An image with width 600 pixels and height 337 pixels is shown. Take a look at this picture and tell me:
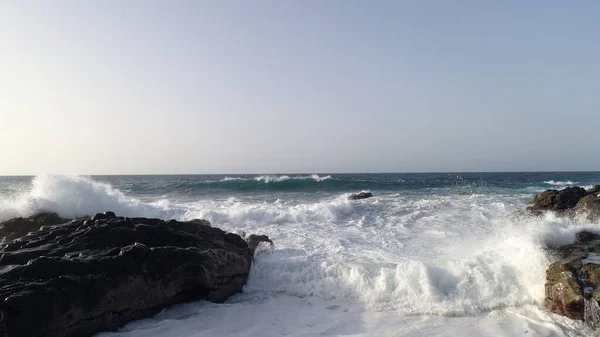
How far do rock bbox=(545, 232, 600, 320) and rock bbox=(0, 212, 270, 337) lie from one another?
4.91 m

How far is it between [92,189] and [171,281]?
25.9ft

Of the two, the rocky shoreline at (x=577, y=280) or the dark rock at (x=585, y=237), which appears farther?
the dark rock at (x=585, y=237)

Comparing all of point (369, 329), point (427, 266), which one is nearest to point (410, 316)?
point (369, 329)

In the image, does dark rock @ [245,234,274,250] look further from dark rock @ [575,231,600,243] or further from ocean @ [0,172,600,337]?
dark rock @ [575,231,600,243]

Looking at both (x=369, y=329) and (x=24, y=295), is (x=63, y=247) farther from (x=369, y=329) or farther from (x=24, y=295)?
(x=369, y=329)

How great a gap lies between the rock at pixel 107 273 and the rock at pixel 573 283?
491 centimetres

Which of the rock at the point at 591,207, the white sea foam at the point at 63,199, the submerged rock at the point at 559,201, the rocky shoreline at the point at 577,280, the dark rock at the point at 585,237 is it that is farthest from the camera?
the submerged rock at the point at 559,201

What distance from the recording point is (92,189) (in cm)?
1230

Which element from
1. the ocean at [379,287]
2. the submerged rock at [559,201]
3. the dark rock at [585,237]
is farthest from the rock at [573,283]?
the submerged rock at [559,201]

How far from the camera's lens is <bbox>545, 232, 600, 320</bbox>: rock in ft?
16.9

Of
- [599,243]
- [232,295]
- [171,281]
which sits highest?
[599,243]

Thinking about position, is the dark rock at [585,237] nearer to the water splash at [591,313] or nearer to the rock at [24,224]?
the water splash at [591,313]

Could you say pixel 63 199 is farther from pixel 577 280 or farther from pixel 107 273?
pixel 577 280

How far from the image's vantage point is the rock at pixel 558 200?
1361 cm
